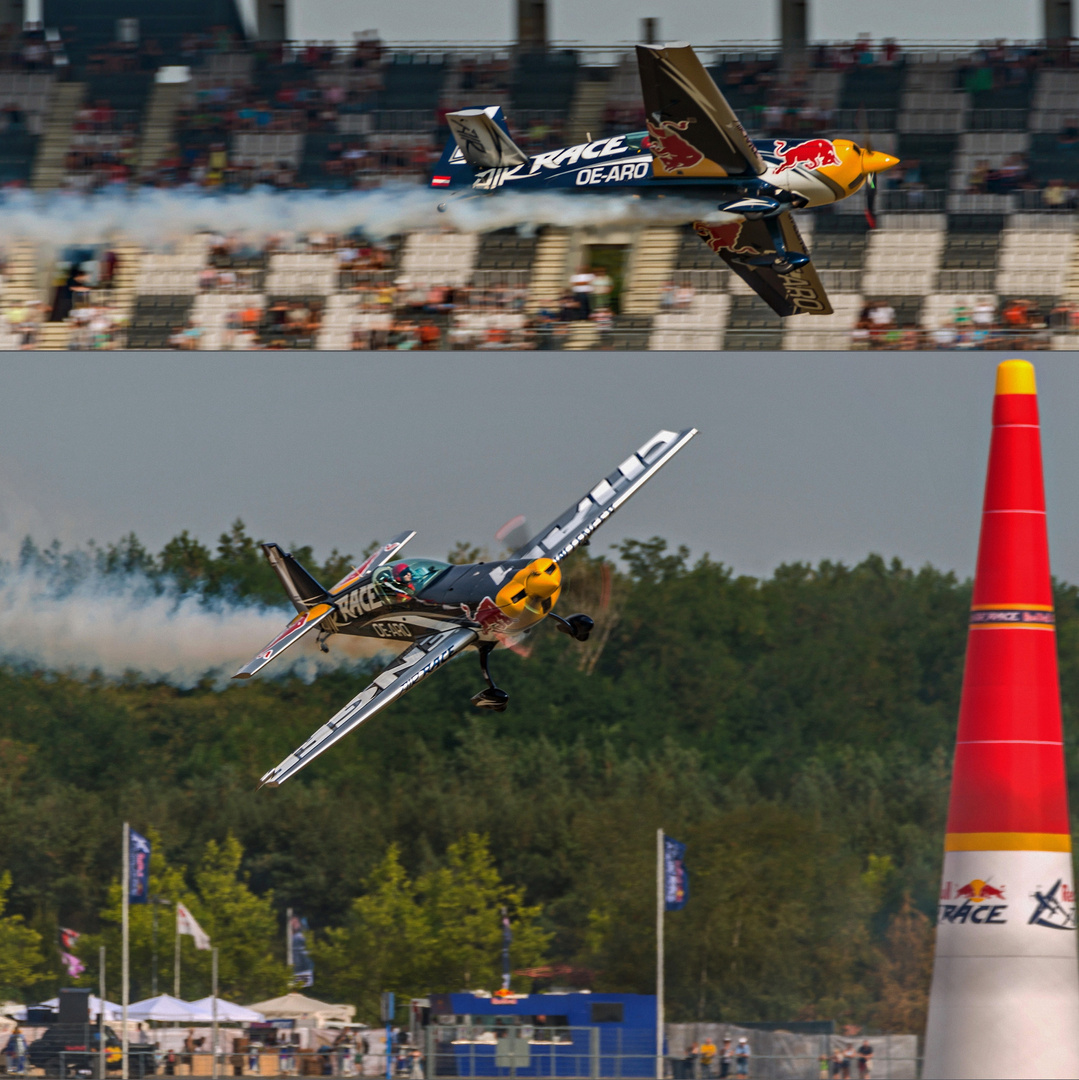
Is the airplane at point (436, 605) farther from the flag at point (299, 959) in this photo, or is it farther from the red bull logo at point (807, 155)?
the flag at point (299, 959)

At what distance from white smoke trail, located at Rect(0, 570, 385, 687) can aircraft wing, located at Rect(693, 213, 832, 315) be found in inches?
386

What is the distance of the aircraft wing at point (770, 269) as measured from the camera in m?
21.7

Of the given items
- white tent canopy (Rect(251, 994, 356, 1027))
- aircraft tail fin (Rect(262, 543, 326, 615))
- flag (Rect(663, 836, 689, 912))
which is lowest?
white tent canopy (Rect(251, 994, 356, 1027))

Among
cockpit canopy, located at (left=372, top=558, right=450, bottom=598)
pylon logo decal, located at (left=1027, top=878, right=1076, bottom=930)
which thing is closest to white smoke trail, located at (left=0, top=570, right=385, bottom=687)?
cockpit canopy, located at (left=372, top=558, right=450, bottom=598)

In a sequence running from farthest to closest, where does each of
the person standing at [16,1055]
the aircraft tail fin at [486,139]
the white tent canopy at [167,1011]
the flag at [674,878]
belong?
the white tent canopy at [167,1011] → the flag at [674,878] → the person standing at [16,1055] → the aircraft tail fin at [486,139]

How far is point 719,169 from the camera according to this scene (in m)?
19.3

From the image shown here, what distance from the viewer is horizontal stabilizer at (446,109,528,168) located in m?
21.4

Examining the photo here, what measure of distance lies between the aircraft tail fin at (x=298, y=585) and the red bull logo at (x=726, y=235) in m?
7.49

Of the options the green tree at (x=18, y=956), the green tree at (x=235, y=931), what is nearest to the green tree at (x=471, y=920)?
the green tree at (x=235, y=931)

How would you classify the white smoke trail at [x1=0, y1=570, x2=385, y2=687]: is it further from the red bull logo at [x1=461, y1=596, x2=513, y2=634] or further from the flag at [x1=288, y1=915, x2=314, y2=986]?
the red bull logo at [x1=461, y1=596, x2=513, y2=634]

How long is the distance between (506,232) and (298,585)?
1171 cm

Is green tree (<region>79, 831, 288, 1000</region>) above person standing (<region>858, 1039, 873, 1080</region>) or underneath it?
underneath

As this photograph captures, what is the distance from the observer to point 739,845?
1119 inches

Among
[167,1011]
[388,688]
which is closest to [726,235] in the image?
[388,688]
